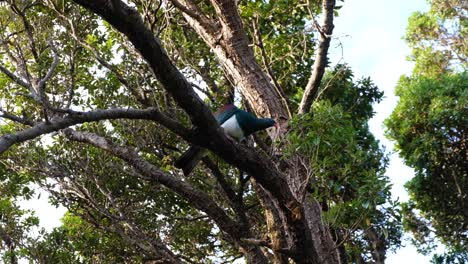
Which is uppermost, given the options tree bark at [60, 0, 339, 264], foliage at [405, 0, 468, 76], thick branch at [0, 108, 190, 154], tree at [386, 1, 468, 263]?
foliage at [405, 0, 468, 76]

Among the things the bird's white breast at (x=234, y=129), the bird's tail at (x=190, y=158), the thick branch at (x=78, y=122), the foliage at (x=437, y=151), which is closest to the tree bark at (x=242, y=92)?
the thick branch at (x=78, y=122)

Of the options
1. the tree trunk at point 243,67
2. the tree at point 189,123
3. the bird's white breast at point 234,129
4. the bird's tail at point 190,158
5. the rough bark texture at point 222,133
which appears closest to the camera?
the rough bark texture at point 222,133

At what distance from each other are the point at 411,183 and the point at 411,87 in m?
2.19

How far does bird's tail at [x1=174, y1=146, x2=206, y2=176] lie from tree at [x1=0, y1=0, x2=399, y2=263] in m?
0.19

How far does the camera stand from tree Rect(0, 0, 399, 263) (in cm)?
354

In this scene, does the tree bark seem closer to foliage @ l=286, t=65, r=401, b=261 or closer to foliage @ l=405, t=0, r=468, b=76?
foliage @ l=286, t=65, r=401, b=261

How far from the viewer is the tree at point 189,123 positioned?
3539mm

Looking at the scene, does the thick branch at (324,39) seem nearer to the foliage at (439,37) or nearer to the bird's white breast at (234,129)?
the bird's white breast at (234,129)

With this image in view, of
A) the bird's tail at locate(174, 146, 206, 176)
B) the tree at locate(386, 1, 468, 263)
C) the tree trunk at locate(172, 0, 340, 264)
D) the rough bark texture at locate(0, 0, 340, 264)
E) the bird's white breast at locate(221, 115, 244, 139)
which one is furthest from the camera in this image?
the tree at locate(386, 1, 468, 263)

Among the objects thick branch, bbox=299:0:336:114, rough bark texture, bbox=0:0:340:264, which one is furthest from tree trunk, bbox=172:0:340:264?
thick branch, bbox=299:0:336:114

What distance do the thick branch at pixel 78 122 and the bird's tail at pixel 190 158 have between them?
3.26 ft

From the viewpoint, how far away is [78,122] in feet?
10.1

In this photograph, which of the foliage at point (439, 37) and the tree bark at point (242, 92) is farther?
the foliage at point (439, 37)

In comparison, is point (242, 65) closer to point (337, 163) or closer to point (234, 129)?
point (234, 129)
